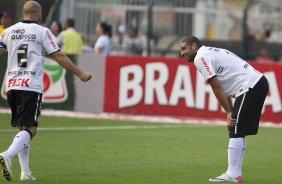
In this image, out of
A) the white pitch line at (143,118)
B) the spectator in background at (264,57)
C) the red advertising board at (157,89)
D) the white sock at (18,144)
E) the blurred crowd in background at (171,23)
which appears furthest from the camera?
the blurred crowd in background at (171,23)

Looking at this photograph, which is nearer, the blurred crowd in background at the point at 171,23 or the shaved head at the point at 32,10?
the shaved head at the point at 32,10

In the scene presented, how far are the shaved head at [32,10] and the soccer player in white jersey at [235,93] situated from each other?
69.3 inches

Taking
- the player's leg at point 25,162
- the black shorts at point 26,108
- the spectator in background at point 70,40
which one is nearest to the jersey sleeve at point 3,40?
the black shorts at point 26,108

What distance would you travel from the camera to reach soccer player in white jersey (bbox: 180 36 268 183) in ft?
37.2

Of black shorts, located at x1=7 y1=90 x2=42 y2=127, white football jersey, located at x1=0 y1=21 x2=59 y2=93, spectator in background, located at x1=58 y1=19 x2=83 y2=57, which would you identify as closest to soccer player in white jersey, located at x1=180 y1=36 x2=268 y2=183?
white football jersey, located at x1=0 y1=21 x2=59 y2=93

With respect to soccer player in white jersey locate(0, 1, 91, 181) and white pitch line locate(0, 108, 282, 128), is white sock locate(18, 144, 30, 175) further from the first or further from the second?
white pitch line locate(0, 108, 282, 128)

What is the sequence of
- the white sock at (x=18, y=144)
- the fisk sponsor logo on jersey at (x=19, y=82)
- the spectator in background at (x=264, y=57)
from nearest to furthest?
the white sock at (x=18, y=144) → the fisk sponsor logo on jersey at (x=19, y=82) → the spectator in background at (x=264, y=57)

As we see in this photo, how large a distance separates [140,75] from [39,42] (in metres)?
10.6

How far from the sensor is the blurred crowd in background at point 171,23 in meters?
25.7

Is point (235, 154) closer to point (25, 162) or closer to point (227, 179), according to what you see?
point (227, 179)

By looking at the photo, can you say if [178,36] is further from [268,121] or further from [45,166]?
[45,166]

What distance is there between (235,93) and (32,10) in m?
2.62

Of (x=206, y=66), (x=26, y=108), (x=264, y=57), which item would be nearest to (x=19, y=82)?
(x=26, y=108)

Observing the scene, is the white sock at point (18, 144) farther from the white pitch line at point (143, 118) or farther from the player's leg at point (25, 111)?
the white pitch line at point (143, 118)
